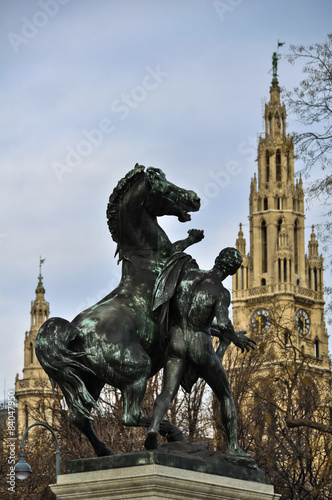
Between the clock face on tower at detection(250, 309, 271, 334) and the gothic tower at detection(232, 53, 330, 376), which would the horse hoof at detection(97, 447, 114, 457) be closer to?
the clock face on tower at detection(250, 309, 271, 334)

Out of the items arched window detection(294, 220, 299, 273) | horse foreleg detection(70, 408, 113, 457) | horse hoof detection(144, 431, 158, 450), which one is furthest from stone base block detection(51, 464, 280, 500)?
arched window detection(294, 220, 299, 273)

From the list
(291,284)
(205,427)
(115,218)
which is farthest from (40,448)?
(291,284)

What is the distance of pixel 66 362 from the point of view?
9.94 m

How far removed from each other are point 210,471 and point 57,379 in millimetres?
1569

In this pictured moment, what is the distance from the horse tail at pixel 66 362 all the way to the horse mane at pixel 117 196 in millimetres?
1191

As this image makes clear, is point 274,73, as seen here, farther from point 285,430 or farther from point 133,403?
point 133,403

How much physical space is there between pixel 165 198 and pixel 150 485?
2.85 metres

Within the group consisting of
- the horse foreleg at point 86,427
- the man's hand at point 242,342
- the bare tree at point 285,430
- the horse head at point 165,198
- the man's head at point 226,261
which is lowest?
the horse foreleg at point 86,427

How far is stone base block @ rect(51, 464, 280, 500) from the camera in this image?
30.7ft

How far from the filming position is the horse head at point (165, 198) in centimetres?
1077

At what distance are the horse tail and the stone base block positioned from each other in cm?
60

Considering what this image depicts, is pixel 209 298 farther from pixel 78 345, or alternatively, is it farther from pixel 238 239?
pixel 238 239

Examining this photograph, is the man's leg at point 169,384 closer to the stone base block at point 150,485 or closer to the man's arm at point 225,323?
the man's arm at point 225,323

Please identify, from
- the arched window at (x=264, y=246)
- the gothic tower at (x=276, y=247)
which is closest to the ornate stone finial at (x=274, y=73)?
the gothic tower at (x=276, y=247)
